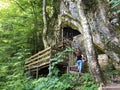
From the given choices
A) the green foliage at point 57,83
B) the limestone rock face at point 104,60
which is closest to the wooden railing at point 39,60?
the green foliage at point 57,83

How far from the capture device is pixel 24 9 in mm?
18891

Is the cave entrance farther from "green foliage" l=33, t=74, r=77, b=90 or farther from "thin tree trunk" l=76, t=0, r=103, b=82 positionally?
"thin tree trunk" l=76, t=0, r=103, b=82

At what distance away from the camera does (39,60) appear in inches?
572

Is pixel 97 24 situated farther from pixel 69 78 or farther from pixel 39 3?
Result: pixel 39 3

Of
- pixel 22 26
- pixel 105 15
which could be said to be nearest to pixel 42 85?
pixel 105 15

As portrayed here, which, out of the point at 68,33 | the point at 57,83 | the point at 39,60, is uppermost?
the point at 68,33

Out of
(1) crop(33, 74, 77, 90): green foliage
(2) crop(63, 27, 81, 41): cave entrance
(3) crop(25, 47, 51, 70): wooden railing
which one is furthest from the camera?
(2) crop(63, 27, 81, 41): cave entrance

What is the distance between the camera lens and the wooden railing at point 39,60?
13253 millimetres

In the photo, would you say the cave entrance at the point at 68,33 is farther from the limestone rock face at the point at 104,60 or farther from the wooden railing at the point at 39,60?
the limestone rock face at the point at 104,60

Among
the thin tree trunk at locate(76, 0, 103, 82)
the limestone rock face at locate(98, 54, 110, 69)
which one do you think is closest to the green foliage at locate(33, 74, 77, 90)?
the thin tree trunk at locate(76, 0, 103, 82)

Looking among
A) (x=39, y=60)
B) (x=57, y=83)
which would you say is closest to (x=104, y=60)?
(x=57, y=83)

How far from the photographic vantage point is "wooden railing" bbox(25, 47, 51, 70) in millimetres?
13253

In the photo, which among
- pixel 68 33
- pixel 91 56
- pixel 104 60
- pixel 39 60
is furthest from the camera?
pixel 68 33

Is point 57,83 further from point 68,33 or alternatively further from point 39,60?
point 68,33
